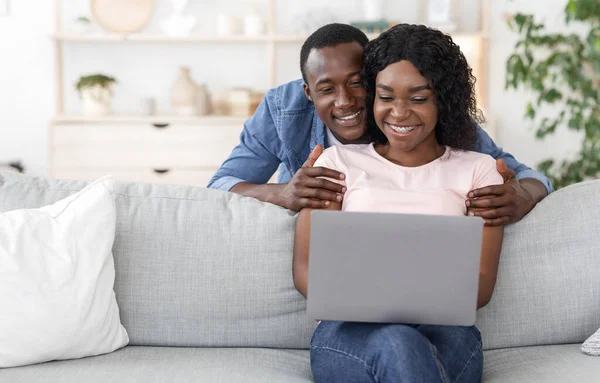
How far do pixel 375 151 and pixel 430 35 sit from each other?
0.96ft

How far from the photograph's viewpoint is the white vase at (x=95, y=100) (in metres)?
4.33

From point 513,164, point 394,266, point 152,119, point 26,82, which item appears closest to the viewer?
point 394,266

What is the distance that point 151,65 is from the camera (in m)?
4.66

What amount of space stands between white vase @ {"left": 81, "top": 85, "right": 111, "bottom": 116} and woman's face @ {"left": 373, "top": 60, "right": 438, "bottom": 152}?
2945 mm

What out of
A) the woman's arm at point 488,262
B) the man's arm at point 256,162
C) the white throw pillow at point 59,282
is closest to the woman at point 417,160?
the woman's arm at point 488,262

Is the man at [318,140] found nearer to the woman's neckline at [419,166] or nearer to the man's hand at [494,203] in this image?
the man's hand at [494,203]

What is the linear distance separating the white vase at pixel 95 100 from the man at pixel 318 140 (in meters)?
2.32

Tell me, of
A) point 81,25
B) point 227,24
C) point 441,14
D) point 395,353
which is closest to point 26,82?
point 81,25

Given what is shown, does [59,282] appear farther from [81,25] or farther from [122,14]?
[81,25]

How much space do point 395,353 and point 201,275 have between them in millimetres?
521

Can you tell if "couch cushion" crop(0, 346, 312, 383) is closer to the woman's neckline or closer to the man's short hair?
the woman's neckline

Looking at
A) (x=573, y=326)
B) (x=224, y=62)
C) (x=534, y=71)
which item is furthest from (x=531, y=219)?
(x=224, y=62)

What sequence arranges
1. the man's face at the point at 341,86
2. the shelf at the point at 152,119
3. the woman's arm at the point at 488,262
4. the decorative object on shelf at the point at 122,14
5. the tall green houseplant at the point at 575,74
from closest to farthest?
the woman's arm at the point at 488,262, the man's face at the point at 341,86, the tall green houseplant at the point at 575,74, the shelf at the point at 152,119, the decorative object on shelf at the point at 122,14

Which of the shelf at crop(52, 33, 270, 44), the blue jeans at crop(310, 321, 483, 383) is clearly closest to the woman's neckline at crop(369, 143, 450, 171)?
the blue jeans at crop(310, 321, 483, 383)
